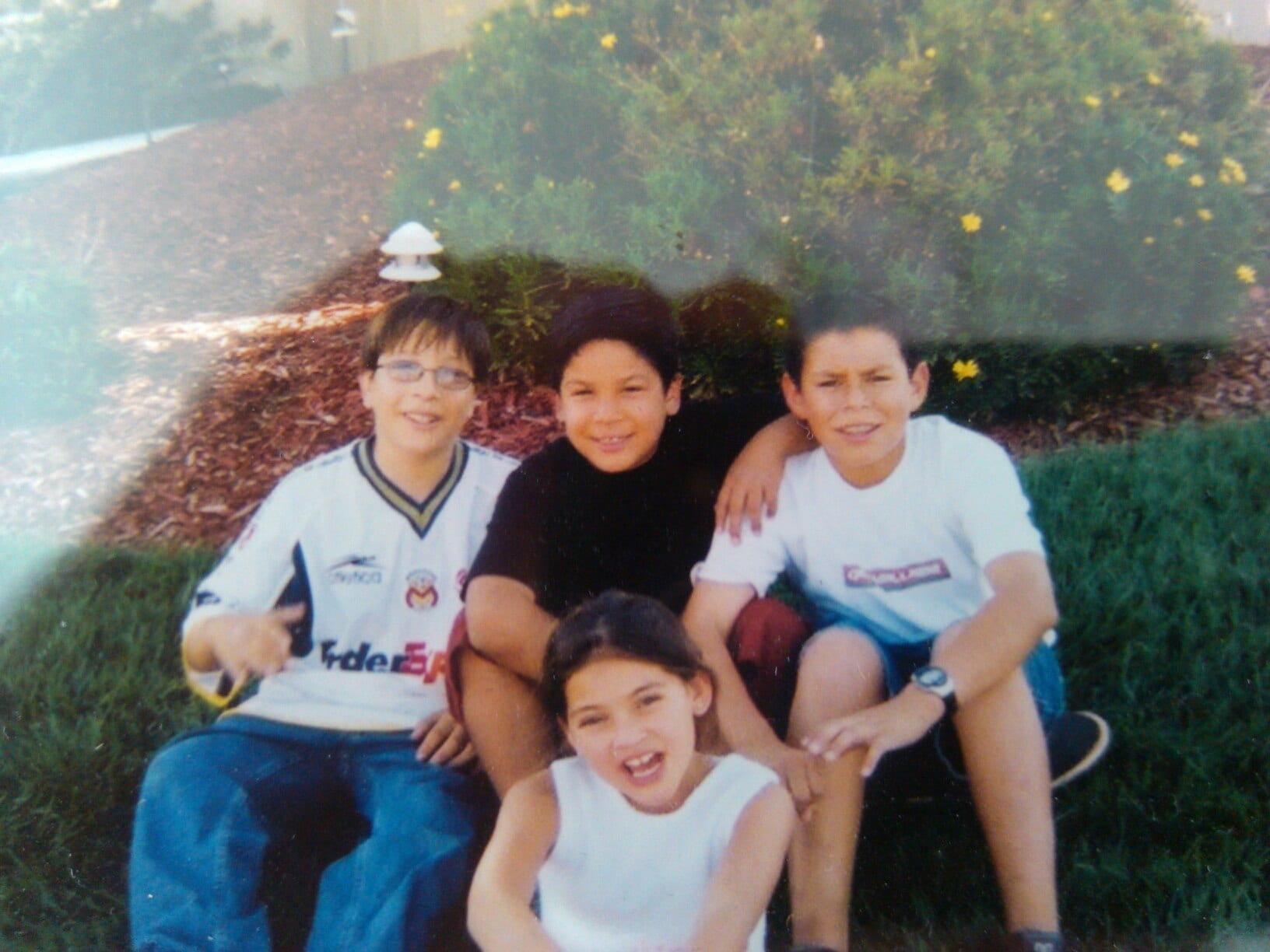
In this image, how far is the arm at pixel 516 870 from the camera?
1.78 metres

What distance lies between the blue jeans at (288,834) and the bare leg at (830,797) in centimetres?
57

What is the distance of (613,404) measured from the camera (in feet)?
6.21

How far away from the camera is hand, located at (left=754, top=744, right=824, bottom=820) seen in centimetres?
183

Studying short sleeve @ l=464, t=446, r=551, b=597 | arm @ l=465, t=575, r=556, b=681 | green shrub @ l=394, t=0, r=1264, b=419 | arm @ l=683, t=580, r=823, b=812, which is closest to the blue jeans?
arm @ l=465, t=575, r=556, b=681

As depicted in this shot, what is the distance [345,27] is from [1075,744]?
6.35 ft

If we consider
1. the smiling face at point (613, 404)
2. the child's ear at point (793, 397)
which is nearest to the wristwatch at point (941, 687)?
the child's ear at point (793, 397)

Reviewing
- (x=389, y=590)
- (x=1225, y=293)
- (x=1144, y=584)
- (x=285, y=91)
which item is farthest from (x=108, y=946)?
(x=1225, y=293)

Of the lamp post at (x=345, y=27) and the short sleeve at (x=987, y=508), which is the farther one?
the lamp post at (x=345, y=27)

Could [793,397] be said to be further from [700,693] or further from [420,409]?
[420,409]

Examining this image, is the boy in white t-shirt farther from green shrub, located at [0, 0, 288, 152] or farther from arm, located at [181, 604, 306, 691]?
green shrub, located at [0, 0, 288, 152]

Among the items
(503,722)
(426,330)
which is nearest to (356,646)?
(503,722)

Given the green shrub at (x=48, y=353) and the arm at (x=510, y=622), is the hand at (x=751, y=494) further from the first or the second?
the green shrub at (x=48, y=353)

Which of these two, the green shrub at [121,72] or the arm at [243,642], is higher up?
the green shrub at [121,72]

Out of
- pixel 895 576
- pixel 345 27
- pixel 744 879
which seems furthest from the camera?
pixel 345 27
